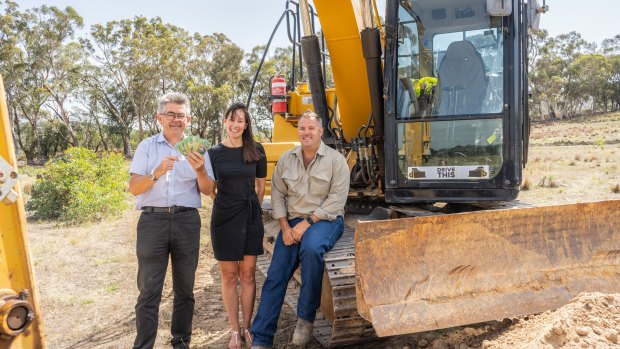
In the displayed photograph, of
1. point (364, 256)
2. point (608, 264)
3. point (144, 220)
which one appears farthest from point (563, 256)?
point (144, 220)

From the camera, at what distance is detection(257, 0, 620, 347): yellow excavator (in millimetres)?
3447

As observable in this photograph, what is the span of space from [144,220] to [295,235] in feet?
3.54

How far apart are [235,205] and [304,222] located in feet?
1.76

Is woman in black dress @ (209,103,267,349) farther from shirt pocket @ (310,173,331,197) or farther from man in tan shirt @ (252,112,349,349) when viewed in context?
shirt pocket @ (310,173,331,197)

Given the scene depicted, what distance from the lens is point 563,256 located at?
3.79 meters

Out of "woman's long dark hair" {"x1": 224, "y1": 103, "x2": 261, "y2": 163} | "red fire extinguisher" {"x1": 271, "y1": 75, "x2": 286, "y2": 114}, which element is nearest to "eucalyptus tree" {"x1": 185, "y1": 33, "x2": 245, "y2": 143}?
"red fire extinguisher" {"x1": 271, "y1": 75, "x2": 286, "y2": 114}

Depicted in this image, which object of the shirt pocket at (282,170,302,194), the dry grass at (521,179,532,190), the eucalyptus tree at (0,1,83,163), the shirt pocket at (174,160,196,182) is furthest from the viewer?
the eucalyptus tree at (0,1,83,163)

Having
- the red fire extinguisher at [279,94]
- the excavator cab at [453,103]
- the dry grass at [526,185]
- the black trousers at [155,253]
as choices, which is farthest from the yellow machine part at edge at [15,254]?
the dry grass at [526,185]

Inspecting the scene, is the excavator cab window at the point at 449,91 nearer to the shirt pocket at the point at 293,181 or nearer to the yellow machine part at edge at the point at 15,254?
the shirt pocket at the point at 293,181

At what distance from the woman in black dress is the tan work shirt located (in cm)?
28

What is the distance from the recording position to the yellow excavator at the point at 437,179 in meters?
3.45

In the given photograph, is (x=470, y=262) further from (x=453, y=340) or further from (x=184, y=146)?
(x=184, y=146)

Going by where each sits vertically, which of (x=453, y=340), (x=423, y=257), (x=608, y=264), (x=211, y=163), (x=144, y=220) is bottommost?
(x=453, y=340)

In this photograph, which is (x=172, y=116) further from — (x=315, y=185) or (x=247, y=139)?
(x=315, y=185)
